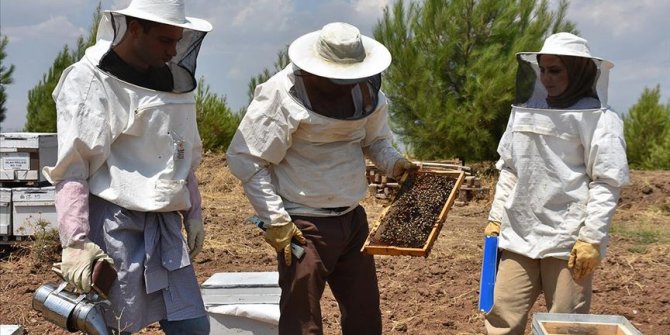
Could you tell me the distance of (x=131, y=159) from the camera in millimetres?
2742

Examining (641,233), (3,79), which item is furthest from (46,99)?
(641,233)

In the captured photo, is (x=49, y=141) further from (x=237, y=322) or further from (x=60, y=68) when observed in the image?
(x=60, y=68)

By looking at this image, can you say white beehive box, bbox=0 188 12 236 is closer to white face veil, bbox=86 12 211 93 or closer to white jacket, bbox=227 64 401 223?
white jacket, bbox=227 64 401 223

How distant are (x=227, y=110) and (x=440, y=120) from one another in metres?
5.72

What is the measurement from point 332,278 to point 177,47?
4.04ft

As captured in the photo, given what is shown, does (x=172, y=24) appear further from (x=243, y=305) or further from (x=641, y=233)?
(x=641, y=233)

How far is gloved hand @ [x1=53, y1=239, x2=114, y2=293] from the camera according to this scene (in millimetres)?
2580

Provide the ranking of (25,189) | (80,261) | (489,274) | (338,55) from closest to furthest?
(80,261)
(338,55)
(489,274)
(25,189)

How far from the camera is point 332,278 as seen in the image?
3414 mm

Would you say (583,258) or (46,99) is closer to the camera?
(583,258)

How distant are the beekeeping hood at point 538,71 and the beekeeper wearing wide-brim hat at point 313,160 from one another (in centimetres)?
63

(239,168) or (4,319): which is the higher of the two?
(239,168)

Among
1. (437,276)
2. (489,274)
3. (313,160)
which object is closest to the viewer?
(313,160)

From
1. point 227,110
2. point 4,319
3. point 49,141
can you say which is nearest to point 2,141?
point 49,141
